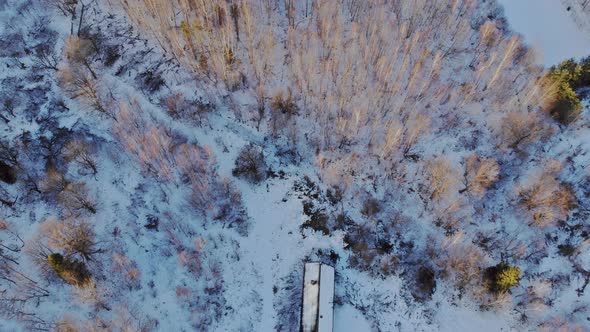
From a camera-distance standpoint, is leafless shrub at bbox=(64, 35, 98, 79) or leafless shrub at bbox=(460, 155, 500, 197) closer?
leafless shrub at bbox=(460, 155, 500, 197)

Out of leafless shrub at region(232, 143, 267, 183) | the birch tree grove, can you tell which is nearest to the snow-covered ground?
the birch tree grove

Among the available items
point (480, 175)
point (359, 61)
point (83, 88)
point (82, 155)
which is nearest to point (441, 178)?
point (480, 175)

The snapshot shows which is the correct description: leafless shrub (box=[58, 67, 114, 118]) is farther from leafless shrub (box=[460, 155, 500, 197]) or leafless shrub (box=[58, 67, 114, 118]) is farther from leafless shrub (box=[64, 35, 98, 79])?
leafless shrub (box=[460, 155, 500, 197])

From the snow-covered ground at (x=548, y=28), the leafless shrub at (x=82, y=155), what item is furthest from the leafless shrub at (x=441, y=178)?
the leafless shrub at (x=82, y=155)

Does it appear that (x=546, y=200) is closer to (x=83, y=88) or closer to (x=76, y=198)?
(x=76, y=198)

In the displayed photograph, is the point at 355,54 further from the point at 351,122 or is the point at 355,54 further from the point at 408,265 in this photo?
the point at 408,265

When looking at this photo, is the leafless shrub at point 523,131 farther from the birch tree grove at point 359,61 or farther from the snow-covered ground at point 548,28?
the snow-covered ground at point 548,28

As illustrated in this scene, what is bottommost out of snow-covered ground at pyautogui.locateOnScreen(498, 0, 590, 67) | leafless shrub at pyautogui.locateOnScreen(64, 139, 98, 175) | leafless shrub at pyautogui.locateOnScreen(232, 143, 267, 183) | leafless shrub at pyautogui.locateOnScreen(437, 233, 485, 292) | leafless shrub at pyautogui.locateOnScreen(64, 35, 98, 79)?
leafless shrub at pyautogui.locateOnScreen(437, 233, 485, 292)

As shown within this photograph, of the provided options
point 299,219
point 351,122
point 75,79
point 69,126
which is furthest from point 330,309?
point 75,79
